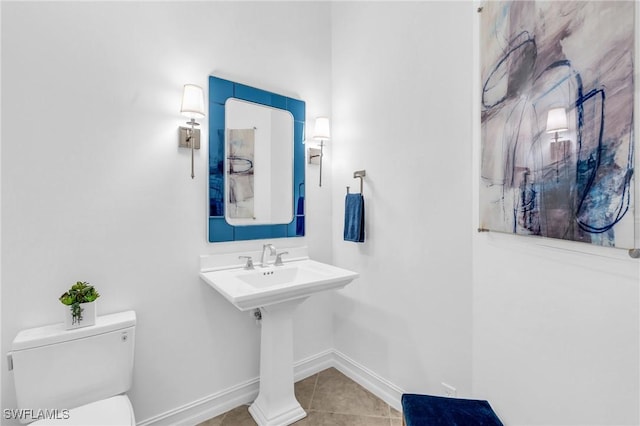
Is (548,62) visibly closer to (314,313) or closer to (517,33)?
(517,33)

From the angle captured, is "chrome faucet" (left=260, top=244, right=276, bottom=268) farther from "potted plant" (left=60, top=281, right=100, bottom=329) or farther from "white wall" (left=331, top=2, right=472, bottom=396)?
"potted plant" (left=60, top=281, right=100, bottom=329)

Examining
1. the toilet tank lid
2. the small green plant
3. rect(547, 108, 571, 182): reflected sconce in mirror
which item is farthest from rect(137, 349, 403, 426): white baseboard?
rect(547, 108, 571, 182): reflected sconce in mirror

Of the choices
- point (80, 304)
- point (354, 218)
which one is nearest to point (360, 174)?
point (354, 218)

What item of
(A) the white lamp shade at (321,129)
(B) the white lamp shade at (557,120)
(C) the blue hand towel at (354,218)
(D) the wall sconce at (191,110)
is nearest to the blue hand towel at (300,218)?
(C) the blue hand towel at (354,218)

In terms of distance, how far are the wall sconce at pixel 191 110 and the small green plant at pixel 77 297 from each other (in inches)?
29.3

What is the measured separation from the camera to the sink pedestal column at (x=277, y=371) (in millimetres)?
1673

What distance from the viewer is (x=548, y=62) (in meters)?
1.02

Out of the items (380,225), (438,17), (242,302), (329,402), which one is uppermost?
(438,17)

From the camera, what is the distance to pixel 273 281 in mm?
1842

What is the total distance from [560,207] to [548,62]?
0.52 metres

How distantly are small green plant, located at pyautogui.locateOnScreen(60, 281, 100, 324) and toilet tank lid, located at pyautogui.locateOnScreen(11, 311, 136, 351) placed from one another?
0.20ft

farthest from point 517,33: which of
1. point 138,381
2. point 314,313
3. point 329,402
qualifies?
point 138,381

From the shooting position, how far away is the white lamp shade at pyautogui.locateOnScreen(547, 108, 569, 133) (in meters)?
0.96

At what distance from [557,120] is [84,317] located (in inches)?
80.8
